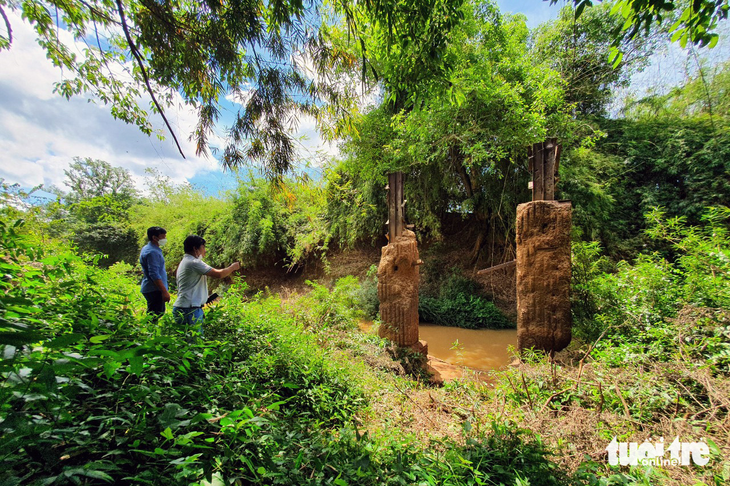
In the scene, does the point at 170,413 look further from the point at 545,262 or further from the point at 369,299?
the point at 369,299

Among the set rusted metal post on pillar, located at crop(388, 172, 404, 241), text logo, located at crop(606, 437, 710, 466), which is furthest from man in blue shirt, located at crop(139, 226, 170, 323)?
text logo, located at crop(606, 437, 710, 466)

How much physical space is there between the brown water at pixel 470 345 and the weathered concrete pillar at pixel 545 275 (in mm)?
825

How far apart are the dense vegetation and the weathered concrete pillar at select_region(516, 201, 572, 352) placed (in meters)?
0.27

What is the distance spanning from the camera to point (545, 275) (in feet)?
11.3

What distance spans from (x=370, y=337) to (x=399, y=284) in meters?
0.91

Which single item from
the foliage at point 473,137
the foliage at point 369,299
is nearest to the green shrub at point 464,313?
the foliage at point 369,299

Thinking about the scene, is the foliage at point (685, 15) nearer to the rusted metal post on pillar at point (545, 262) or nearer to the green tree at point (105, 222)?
the rusted metal post on pillar at point (545, 262)

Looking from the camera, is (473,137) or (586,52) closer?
(473,137)

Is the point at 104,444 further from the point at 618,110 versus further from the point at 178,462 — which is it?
the point at 618,110

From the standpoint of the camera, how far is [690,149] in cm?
638

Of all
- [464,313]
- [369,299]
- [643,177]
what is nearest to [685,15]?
[464,313]

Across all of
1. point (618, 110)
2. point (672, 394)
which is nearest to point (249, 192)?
point (672, 394)

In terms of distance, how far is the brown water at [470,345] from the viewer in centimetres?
480

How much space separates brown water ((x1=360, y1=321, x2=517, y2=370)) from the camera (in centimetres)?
480
